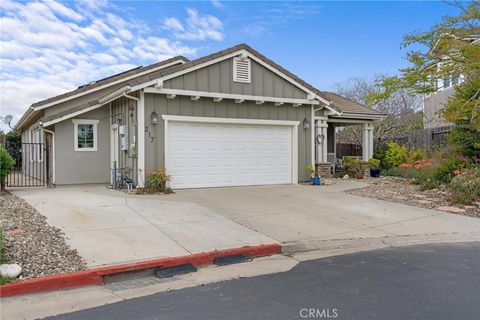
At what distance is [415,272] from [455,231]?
346cm

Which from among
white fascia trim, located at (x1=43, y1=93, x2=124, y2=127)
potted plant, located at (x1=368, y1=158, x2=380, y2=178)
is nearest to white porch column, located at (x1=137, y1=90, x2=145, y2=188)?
white fascia trim, located at (x1=43, y1=93, x2=124, y2=127)

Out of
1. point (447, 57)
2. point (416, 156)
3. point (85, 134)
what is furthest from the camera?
point (416, 156)

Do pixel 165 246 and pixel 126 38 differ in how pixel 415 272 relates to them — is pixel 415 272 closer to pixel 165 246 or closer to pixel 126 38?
pixel 165 246

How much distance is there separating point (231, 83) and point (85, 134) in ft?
18.4

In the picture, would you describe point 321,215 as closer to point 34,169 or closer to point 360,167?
point 360,167

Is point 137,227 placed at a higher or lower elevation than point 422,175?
lower

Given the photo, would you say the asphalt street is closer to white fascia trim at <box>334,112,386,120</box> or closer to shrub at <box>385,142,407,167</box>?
white fascia trim at <box>334,112,386,120</box>

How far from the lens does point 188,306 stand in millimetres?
4109

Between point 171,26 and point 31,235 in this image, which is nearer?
point 31,235

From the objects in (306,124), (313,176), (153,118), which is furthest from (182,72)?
(313,176)

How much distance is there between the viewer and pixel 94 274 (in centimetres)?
501

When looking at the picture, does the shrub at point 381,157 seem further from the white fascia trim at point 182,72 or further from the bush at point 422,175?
the white fascia trim at point 182,72

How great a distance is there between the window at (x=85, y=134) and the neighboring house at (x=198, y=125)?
3 cm

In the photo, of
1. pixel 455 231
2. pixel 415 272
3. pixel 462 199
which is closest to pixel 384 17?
pixel 462 199
